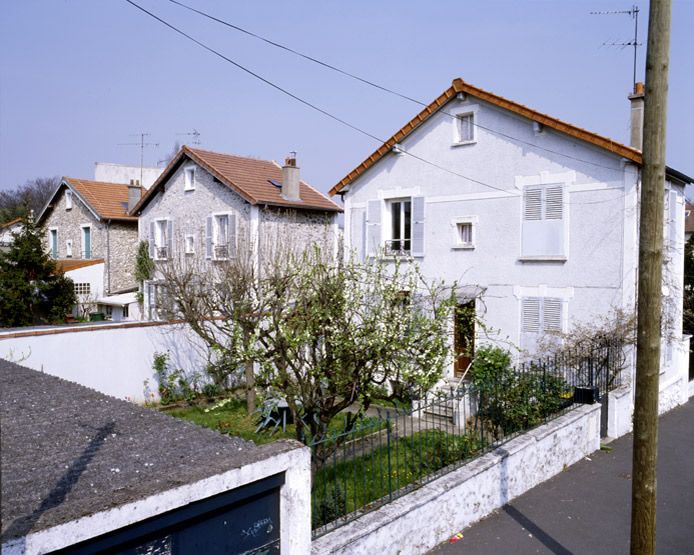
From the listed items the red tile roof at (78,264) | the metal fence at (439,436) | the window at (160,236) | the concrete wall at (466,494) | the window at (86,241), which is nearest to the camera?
the concrete wall at (466,494)

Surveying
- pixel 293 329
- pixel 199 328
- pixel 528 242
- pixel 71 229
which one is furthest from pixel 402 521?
pixel 71 229

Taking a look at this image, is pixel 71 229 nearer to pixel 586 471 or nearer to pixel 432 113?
pixel 432 113

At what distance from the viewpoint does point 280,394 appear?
24.1ft

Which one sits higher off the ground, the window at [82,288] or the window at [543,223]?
the window at [543,223]

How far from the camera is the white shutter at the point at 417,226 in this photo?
15.5 meters

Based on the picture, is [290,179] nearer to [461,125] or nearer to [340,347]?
[461,125]

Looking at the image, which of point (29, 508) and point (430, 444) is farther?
point (430, 444)

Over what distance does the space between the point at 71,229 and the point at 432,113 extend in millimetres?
19862

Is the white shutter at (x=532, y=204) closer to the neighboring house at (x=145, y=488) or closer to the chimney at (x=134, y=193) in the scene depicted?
the neighboring house at (x=145, y=488)

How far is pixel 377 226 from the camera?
16297 mm

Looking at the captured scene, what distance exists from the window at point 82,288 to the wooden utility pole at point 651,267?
2458cm

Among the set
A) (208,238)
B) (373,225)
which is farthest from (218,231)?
(373,225)

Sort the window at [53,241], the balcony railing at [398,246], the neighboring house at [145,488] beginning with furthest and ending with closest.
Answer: the window at [53,241], the balcony railing at [398,246], the neighboring house at [145,488]

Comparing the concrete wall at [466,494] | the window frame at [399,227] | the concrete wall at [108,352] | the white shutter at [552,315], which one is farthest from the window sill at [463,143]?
the concrete wall at [108,352]
